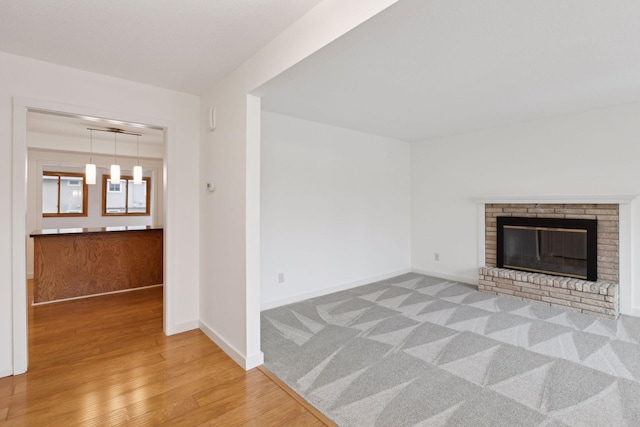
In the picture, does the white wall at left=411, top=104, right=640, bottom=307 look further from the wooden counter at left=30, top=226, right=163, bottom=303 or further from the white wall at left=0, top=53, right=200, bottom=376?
the wooden counter at left=30, top=226, right=163, bottom=303

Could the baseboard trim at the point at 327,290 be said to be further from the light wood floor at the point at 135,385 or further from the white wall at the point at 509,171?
the light wood floor at the point at 135,385

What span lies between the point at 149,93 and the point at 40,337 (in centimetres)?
256

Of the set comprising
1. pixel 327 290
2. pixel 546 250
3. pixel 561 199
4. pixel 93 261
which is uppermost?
pixel 561 199

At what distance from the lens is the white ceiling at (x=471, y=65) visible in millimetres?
1906

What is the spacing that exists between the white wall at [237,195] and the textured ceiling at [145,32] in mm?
151

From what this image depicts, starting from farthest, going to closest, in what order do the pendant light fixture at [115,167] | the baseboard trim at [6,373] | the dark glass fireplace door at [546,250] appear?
the pendant light fixture at [115,167]
the dark glass fireplace door at [546,250]
the baseboard trim at [6,373]

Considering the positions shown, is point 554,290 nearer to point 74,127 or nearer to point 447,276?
point 447,276

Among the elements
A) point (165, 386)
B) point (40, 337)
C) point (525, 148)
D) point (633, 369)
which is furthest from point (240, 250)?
point (525, 148)

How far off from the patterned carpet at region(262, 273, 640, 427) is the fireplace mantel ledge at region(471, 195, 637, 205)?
4.33 feet

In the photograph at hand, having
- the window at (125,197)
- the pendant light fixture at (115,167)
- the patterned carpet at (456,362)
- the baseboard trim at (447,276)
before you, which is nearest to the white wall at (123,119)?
the patterned carpet at (456,362)

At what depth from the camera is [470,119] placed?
430 cm

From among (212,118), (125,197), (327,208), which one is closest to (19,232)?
(212,118)

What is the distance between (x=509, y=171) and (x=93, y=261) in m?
6.02

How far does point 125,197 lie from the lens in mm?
7746
